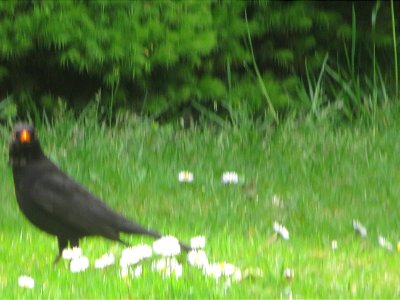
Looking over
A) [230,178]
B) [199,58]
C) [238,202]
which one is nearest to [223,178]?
[230,178]

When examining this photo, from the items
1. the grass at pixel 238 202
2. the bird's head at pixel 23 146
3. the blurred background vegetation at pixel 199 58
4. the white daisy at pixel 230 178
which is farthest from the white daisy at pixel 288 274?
the blurred background vegetation at pixel 199 58

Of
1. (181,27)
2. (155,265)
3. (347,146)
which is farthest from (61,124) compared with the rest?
(155,265)

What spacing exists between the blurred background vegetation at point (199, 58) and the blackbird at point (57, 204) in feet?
8.77

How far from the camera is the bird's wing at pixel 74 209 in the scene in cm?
491

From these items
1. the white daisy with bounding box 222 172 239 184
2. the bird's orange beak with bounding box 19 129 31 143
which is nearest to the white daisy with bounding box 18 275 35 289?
the bird's orange beak with bounding box 19 129 31 143

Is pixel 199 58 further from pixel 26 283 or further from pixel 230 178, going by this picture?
pixel 26 283

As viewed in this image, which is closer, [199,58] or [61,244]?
[61,244]

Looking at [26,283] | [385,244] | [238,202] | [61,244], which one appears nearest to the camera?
[26,283]

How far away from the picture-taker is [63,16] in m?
7.60

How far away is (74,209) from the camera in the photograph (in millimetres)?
4945

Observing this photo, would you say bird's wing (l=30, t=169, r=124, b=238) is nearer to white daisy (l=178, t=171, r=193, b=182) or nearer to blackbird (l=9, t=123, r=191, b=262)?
blackbird (l=9, t=123, r=191, b=262)

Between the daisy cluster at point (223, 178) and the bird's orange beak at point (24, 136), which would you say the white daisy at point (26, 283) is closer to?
the bird's orange beak at point (24, 136)

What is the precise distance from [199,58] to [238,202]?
2154mm

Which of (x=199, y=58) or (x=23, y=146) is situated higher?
(x=23, y=146)
